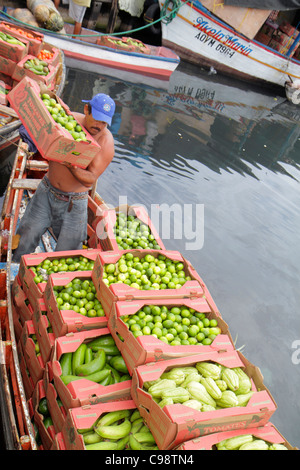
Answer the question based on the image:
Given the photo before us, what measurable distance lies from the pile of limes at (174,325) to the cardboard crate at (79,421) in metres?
0.69

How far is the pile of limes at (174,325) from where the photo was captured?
3463 millimetres

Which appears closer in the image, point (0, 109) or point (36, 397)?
point (36, 397)

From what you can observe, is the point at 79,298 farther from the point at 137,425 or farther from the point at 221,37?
the point at 221,37

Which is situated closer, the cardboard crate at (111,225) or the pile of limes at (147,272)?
the pile of limes at (147,272)

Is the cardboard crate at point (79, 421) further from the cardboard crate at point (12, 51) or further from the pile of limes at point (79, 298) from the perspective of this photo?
the cardboard crate at point (12, 51)

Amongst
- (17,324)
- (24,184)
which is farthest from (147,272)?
(24,184)

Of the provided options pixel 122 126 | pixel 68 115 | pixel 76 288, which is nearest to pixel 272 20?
pixel 122 126

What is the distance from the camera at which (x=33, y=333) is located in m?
3.80

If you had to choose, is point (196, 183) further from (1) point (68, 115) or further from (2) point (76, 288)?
(2) point (76, 288)

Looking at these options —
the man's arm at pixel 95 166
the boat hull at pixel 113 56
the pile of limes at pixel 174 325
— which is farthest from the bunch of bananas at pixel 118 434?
the boat hull at pixel 113 56

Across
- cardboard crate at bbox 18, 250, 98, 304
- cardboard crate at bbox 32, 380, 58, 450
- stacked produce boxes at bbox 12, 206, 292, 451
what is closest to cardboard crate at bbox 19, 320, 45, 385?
stacked produce boxes at bbox 12, 206, 292, 451

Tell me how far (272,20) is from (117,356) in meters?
26.3

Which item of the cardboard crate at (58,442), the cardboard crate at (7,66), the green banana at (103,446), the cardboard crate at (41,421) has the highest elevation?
the cardboard crate at (7,66)

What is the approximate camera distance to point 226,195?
440 inches
